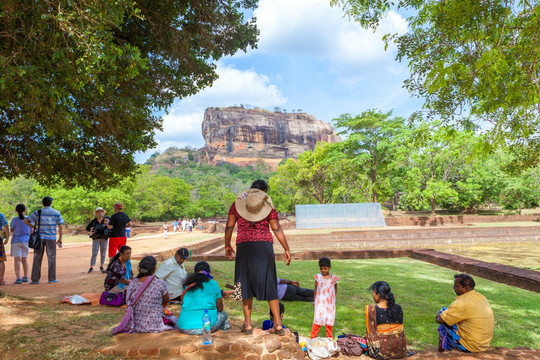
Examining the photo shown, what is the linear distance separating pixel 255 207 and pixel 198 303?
43.9 inches

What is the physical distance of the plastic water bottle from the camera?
9.75 ft

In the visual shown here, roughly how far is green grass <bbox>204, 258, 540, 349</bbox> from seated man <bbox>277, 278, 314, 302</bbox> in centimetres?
11

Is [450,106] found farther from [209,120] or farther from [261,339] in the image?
[209,120]

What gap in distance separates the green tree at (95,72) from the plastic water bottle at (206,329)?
2694 millimetres

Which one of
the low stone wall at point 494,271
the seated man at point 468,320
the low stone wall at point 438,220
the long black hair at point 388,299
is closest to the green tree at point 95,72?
the long black hair at point 388,299

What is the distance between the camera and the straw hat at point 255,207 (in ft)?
10.5

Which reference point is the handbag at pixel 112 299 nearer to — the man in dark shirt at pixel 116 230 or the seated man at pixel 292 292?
the man in dark shirt at pixel 116 230

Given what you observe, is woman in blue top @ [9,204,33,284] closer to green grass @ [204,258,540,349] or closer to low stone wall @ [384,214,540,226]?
green grass @ [204,258,540,349]

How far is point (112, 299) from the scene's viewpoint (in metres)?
4.54

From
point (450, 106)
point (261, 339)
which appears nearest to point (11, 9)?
point (261, 339)

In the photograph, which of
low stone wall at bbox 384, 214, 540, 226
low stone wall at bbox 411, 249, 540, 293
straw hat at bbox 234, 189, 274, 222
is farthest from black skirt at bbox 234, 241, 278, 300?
low stone wall at bbox 384, 214, 540, 226

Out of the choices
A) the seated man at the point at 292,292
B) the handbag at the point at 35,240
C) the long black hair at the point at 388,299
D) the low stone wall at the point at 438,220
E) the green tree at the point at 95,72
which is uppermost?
the green tree at the point at 95,72

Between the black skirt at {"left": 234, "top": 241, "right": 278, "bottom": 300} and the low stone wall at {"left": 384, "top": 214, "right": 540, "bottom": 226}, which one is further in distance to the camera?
the low stone wall at {"left": 384, "top": 214, "right": 540, "bottom": 226}

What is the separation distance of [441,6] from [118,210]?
6298 mm
